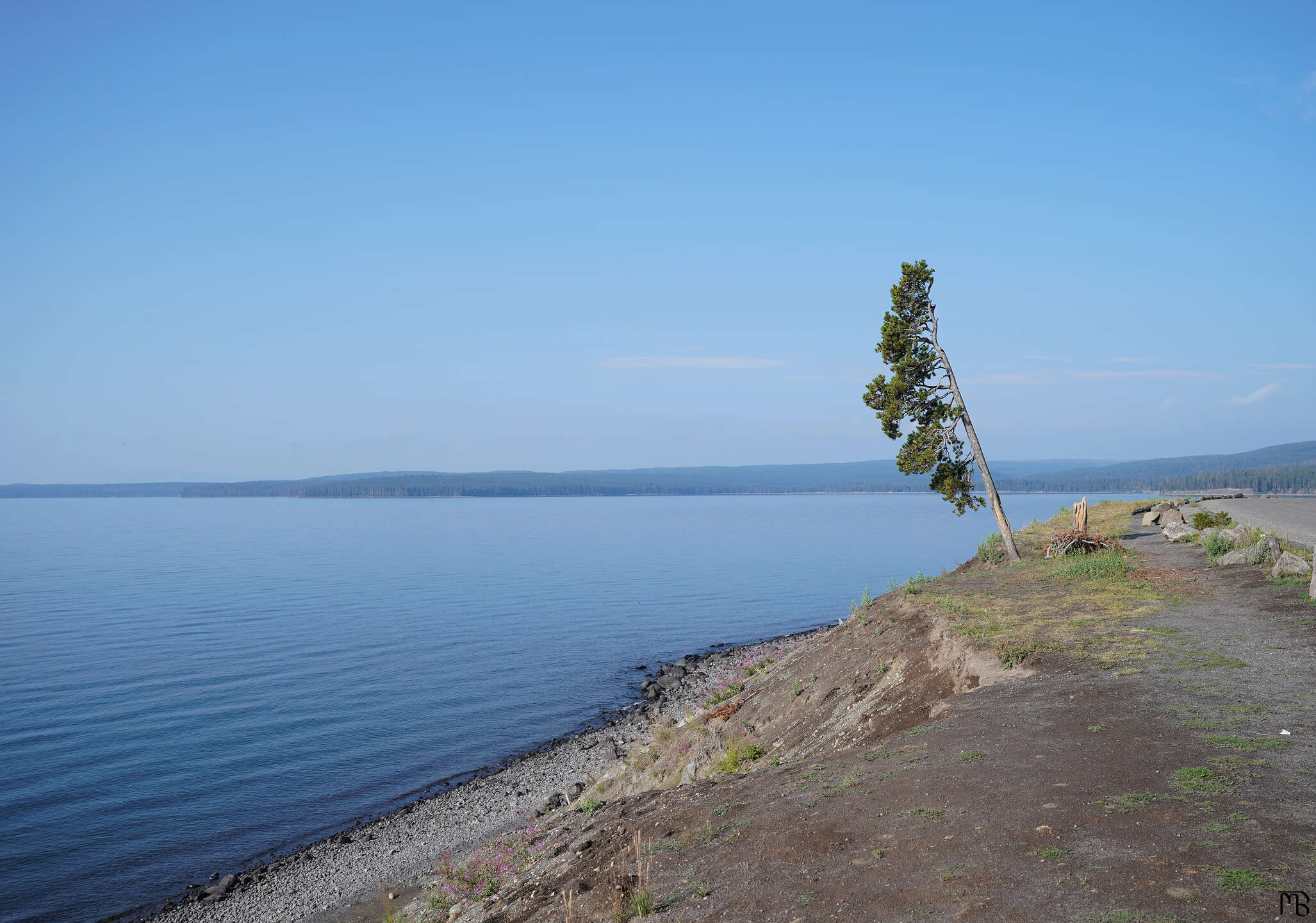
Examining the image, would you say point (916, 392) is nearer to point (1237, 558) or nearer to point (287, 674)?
point (1237, 558)

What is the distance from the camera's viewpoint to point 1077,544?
2705cm

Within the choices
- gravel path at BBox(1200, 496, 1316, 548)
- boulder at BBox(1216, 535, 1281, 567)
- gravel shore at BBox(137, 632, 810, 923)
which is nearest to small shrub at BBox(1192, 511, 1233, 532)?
gravel path at BBox(1200, 496, 1316, 548)

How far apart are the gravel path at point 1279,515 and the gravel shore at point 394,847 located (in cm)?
2338

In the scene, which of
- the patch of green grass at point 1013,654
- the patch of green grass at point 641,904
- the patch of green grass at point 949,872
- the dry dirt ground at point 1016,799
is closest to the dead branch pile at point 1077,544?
the dry dirt ground at point 1016,799

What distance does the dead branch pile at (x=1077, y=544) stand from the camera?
2669cm

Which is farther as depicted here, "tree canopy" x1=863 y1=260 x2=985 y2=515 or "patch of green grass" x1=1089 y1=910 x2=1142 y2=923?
"tree canopy" x1=863 y1=260 x2=985 y2=515

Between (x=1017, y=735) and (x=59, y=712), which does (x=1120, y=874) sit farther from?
(x=59, y=712)

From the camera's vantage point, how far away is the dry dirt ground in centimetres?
708

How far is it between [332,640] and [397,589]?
2235cm

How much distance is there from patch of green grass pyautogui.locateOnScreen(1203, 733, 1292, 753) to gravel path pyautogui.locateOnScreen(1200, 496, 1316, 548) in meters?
17.0

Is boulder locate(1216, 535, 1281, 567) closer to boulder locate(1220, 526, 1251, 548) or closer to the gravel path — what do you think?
boulder locate(1220, 526, 1251, 548)

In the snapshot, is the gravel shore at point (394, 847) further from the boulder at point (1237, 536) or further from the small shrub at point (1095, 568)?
the boulder at point (1237, 536)

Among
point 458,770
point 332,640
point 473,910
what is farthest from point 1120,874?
point 332,640

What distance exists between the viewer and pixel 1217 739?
9.88 metres
